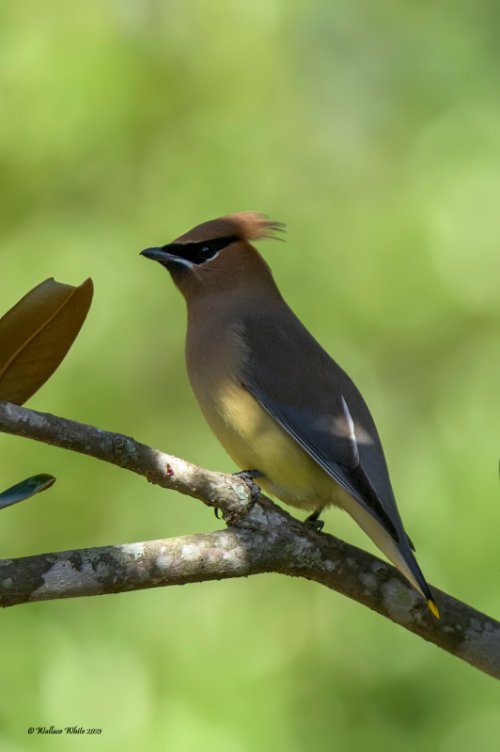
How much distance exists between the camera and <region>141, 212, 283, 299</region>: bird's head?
180 inches

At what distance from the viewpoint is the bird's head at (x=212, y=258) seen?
180 inches

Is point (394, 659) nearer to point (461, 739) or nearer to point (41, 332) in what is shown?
point (461, 739)

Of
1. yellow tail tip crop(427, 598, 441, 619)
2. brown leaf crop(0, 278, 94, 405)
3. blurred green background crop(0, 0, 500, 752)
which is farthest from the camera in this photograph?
blurred green background crop(0, 0, 500, 752)

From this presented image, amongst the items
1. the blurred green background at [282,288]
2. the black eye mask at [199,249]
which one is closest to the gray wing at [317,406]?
the black eye mask at [199,249]

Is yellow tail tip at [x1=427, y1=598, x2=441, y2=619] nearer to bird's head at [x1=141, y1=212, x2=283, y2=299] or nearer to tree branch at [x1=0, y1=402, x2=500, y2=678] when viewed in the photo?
tree branch at [x1=0, y1=402, x2=500, y2=678]

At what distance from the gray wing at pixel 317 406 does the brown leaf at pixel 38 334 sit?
1146 mm

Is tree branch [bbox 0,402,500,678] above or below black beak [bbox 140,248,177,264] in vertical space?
below

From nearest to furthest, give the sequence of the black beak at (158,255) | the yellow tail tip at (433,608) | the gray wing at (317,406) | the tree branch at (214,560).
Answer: the tree branch at (214,560) < the yellow tail tip at (433,608) < the gray wing at (317,406) < the black beak at (158,255)

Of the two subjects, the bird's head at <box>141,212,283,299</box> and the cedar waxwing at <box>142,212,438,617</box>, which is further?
the bird's head at <box>141,212,283,299</box>

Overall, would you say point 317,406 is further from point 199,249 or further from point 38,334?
point 38,334

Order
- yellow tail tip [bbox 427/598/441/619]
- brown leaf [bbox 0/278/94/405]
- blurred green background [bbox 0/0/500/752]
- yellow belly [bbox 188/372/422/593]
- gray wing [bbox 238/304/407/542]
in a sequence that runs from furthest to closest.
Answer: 1. blurred green background [bbox 0/0/500/752]
2. yellow belly [bbox 188/372/422/593]
3. gray wing [bbox 238/304/407/542]
4. yellow tail tip [bbox 427/598/441/619]
5. brown leaf [bbox 0/278/94/405]

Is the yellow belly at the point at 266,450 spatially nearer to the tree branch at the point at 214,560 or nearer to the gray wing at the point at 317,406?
the gray wing at the point at 317,406

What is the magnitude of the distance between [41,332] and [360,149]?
11.0 ft

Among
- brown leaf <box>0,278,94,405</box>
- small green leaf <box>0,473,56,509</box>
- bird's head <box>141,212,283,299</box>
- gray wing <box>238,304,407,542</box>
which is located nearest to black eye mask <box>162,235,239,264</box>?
bird's head <box>141,212,283,299</box>
